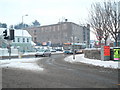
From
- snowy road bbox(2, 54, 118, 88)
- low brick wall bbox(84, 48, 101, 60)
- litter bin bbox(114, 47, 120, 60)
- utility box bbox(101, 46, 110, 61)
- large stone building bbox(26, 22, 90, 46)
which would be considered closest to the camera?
snowy road bbox(2, 54, 118, 88)

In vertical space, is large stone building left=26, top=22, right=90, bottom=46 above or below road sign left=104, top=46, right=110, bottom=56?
above

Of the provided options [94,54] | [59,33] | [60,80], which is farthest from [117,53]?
[59,33]

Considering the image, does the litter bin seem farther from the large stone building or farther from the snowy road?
the large stone building

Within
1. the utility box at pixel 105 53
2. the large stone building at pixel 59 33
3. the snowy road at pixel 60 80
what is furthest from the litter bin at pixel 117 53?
the large stone building at pixel 59 33

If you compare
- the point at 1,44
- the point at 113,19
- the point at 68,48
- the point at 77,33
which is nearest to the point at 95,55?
the point at 113,19

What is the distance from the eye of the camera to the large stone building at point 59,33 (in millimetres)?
88919

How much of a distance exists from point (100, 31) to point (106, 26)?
1264 mm

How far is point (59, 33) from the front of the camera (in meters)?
93.1

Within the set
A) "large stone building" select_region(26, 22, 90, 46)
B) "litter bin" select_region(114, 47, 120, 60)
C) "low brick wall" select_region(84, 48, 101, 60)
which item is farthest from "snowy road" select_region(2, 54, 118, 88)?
"large stone building" select_region(26, 22, 90, 46)

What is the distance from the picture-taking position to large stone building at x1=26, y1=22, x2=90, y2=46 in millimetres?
88919

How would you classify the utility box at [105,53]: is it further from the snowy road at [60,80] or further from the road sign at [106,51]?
the snowy road at [60,80]

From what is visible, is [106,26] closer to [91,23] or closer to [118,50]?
[91,23]

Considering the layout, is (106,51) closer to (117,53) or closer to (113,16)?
(117,53)

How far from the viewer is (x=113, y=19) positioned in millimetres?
23984
